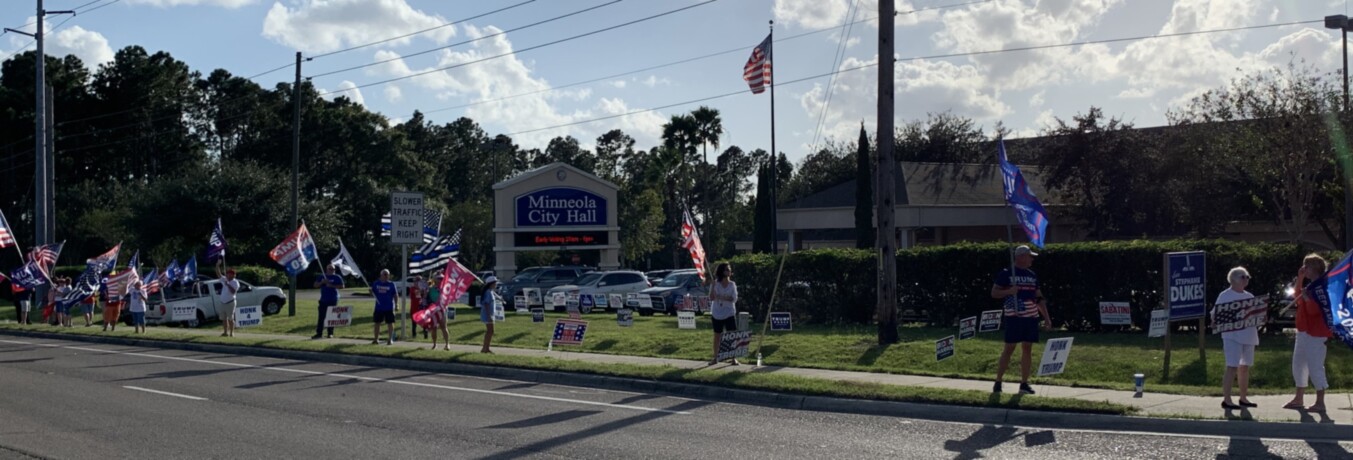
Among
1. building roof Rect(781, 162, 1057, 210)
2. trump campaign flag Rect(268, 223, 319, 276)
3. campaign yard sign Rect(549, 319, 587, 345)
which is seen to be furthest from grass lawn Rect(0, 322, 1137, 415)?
building roof Rect(781, 162, 1057, 210)

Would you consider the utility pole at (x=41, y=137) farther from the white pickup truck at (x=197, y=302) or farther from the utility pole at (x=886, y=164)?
the utility pole at (x=886, y=164)

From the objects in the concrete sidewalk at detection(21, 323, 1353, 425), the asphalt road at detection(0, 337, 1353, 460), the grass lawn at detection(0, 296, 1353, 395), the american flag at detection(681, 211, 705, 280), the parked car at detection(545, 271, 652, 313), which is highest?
the american flag at detection(681, 211, 705, 280)

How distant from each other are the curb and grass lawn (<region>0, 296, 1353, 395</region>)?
7.40 ft

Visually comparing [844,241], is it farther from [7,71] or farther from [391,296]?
[7,71]

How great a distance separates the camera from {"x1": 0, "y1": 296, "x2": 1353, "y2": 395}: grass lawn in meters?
14.0

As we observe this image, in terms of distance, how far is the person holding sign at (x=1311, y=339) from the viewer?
1076cm

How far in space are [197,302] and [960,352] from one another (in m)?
23.3

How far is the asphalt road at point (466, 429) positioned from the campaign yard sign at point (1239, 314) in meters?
1.37

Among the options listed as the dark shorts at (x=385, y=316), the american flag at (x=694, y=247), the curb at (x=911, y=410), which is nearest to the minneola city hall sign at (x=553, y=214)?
the dark shorts at (x=385, y=316)

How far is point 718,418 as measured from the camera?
12156mm

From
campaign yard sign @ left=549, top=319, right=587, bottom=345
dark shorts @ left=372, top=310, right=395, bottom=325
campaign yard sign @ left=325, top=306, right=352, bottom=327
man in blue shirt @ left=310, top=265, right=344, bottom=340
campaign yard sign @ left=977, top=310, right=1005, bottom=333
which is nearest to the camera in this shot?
campaign yard sign @ left=977, top=310, right=1005, bottom=333

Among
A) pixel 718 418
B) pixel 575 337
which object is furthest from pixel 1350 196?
pixel 718 418

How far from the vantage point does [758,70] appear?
31.0 metres

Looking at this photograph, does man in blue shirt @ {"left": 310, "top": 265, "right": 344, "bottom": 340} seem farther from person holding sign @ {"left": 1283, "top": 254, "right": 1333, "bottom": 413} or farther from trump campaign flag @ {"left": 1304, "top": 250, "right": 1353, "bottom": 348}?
trump campaign flag @ {"left": 1304, "top": 250, "right": 1353, "bottom": 348}
